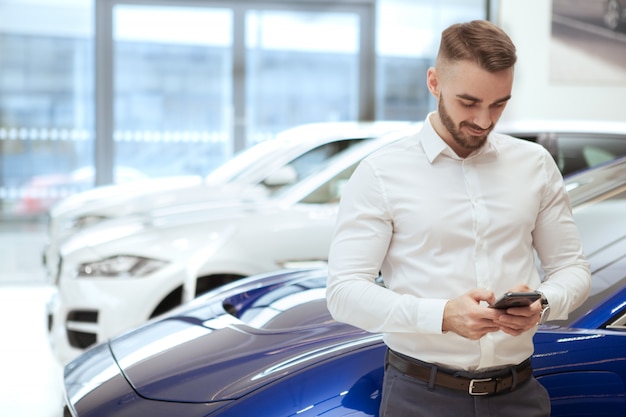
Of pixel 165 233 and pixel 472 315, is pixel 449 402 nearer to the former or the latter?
pixel 472 315

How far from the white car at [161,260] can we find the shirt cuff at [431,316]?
2549mm

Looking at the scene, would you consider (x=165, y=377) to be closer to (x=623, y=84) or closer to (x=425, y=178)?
(x=425, y=178)

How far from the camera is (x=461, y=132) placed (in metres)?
1.61

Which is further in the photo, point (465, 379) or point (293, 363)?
point (293, 363)

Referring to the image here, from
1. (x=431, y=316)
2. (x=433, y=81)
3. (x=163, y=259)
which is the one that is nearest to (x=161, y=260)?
(x=163, y=259)

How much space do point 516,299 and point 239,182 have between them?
457 centimetres

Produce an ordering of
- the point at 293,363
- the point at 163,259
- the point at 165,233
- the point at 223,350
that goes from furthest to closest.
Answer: the point at 165,233, the point at 163,259, the point at 223,350, the point at 293,363

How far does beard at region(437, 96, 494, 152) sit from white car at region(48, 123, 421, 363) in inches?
98.0

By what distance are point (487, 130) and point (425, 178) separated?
14 cm

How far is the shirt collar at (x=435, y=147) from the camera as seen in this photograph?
164 cm

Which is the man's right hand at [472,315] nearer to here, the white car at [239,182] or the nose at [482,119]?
the nose at [482,119]

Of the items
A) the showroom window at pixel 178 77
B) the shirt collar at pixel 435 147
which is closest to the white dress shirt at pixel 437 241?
the shirt collar at pixel 435 147

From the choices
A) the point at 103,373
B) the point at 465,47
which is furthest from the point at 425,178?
the point at 103,373

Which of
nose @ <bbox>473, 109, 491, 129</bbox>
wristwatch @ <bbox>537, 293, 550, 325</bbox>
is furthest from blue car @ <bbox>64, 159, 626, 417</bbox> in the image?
nose @ <bbox>473, 109, 491, 129</bbox>
